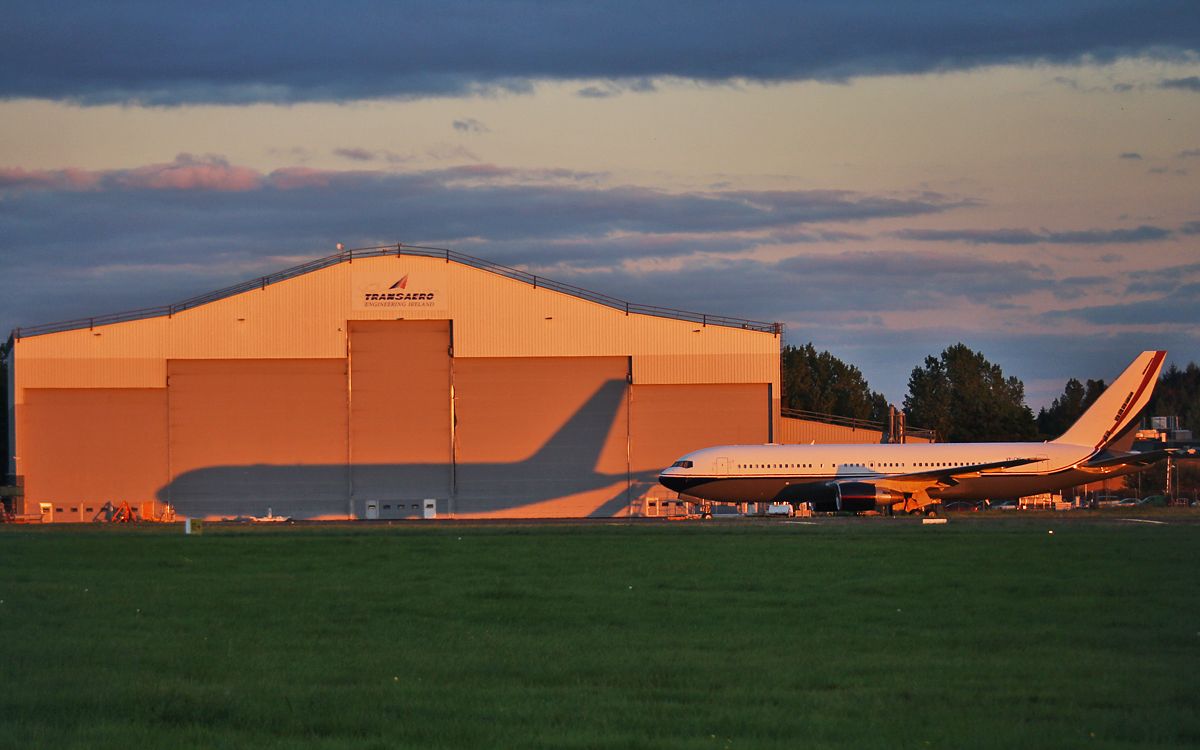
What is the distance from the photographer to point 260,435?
67312 mm

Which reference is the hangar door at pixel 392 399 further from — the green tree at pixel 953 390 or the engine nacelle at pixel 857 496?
the green tree at pixel 953 390

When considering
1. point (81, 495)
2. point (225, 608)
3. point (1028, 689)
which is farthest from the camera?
point (81, 495)

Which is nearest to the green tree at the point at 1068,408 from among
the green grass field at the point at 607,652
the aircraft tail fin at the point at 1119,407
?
the aircraft tail fin at the point at 1119,407

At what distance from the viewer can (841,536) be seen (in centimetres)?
3869

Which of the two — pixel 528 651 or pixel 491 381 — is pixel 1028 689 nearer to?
pixel 528 651

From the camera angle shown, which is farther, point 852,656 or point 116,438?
point 116,438

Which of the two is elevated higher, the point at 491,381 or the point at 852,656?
the point at 491,381

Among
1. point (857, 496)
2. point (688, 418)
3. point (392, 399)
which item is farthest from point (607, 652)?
point (392, 399)

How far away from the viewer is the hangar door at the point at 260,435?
66.8m

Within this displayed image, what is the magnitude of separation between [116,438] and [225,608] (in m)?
50.1

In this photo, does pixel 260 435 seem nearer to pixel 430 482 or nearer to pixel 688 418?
pixel 430 482

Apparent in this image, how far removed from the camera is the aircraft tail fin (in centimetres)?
6200

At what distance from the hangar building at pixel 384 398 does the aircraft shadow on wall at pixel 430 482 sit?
10 centimetres

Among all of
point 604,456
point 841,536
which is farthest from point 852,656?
point 604,456
